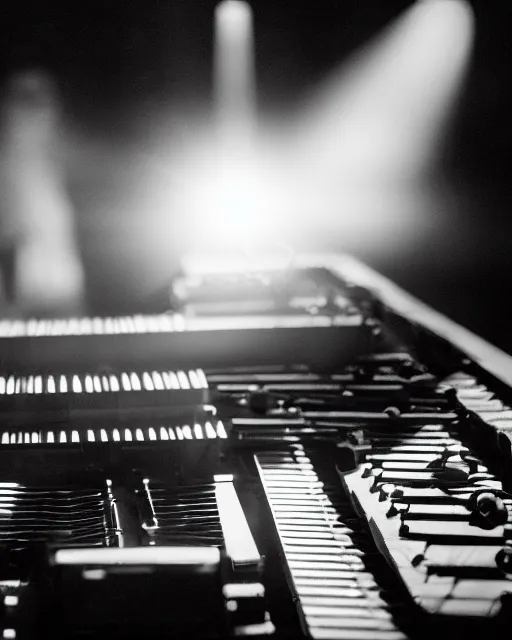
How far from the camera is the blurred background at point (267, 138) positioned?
9.30 metres

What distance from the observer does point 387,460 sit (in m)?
2.89

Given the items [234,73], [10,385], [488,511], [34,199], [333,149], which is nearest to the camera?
[488,511]

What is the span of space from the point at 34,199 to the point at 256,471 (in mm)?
7730

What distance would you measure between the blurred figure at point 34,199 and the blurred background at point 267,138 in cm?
2

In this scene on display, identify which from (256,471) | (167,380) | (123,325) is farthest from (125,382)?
(256,471)

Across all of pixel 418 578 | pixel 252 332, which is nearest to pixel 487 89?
pixel 252 332

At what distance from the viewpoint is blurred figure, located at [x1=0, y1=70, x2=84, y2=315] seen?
372 inches

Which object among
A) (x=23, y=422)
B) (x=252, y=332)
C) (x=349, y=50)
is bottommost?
(x=23, y=422)

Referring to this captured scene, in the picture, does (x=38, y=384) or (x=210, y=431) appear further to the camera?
(x=38, y=384)

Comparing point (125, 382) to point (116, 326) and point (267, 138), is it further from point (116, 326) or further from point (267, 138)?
point (267, 138)

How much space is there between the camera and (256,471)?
296 cm

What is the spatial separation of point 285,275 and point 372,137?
533 centimetres

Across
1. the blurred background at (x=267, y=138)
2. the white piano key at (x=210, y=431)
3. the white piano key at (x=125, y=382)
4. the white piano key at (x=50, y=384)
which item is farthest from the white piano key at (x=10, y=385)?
the blurred background at (x=267, y=138)

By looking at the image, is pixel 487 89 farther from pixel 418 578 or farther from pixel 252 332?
pixel 418 578
